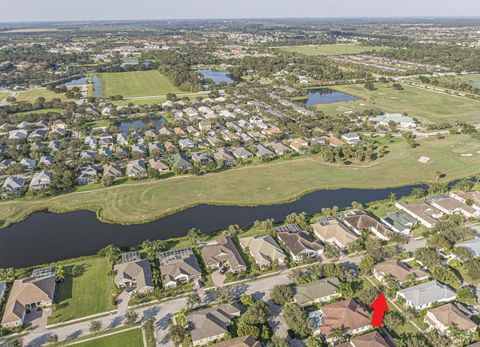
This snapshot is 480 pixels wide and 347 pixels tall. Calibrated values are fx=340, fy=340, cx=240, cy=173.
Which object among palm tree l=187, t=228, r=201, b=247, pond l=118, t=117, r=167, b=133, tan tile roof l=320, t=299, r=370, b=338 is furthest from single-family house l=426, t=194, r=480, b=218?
pond l=118, t=117, r=167, b=133

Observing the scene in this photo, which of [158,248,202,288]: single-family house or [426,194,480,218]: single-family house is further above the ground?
[426,194,480,218]: single-family house

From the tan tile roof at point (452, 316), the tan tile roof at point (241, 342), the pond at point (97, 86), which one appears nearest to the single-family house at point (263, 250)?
the tan tile roof at point (241, 342)

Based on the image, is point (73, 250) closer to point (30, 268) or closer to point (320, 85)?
point (30, 268)

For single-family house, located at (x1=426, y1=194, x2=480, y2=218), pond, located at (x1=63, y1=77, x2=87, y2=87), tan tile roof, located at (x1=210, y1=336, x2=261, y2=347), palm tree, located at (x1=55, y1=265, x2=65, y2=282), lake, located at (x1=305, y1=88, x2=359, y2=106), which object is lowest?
palm tree, located at (x1=55, y1=265, x2=65, y2=282)

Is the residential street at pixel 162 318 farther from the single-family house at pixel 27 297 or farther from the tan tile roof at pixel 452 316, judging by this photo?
the tan tile roof at pixel 452 316

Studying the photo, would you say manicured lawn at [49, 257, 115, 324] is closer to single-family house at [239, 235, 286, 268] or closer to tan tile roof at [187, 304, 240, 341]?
tan tile roof at [187, 304, 240, 341]

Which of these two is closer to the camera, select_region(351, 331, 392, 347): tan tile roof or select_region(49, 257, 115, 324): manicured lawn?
select_region(351, 331, 392, 347): tan tile roof

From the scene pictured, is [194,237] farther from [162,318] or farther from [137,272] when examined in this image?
[162,318]

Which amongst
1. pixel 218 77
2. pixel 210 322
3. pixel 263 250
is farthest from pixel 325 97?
pixel 210 322
